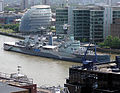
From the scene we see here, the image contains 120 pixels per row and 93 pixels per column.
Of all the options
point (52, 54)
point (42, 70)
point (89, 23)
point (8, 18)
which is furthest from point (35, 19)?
point (42, 70)

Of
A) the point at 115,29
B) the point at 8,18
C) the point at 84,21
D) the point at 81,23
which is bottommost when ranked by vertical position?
the point at 8,18

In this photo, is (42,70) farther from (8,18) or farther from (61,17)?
(8,18)

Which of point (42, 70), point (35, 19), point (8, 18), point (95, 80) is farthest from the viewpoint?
point (8, 18)

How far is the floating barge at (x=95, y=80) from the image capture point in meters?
11.9

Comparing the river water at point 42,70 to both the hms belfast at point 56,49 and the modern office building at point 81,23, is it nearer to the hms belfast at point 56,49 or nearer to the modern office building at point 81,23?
the hms belfast at point 56,49

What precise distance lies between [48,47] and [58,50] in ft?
3.84

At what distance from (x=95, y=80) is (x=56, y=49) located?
14.9m

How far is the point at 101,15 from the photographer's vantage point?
104 ft

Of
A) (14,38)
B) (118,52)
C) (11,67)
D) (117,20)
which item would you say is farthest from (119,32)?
(11,67)

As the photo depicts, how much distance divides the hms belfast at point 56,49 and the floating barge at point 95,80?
10046 millimetres

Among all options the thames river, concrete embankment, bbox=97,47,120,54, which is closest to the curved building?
concrete embankment, bbox=97,47,120,54

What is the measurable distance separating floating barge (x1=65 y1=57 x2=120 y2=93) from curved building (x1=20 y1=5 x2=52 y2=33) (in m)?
26.2

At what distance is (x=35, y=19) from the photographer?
135 feet

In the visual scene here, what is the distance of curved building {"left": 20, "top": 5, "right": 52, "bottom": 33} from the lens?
4006 cm
